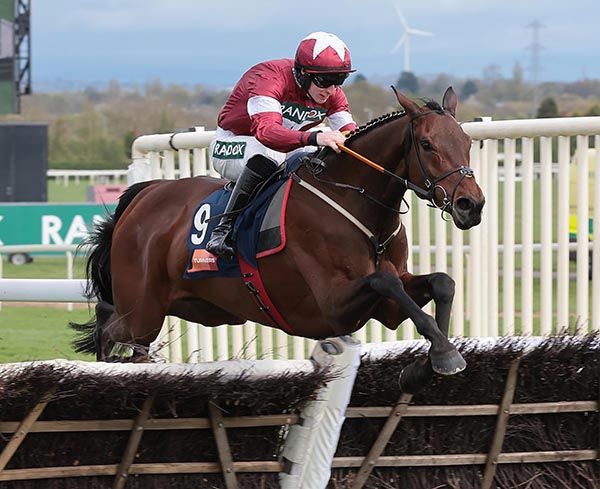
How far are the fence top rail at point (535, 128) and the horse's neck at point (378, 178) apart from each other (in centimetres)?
95

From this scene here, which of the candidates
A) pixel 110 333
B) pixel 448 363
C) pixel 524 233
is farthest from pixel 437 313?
pixel 110 333

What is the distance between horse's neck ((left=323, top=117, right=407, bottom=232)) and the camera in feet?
15.2

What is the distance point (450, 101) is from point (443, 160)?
34 centimetres

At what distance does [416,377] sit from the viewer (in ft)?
12.5

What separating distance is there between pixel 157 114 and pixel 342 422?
3613 centimetres

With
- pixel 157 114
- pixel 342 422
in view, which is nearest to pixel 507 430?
pixel 342 422

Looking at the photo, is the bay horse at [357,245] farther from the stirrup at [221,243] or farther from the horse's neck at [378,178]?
the stirrup at [221,243]

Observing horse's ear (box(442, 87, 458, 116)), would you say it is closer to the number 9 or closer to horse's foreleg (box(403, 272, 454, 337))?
horse's foreleg (box(403, 272, 454, 337))

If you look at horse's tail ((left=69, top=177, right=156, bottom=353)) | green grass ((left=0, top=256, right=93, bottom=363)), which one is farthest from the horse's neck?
green grass ((left=0, top=256, right=93, bottom=363))

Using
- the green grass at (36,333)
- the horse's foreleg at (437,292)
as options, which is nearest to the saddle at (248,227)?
the horse's foreleg at (437,292)

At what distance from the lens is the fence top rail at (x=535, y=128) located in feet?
17.8

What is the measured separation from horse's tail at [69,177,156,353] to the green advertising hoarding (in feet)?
24.0

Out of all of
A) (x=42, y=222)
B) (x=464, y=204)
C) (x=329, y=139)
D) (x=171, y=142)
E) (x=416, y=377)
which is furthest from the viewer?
(x=42, y=222)

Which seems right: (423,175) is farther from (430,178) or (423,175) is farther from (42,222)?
(42,222)
